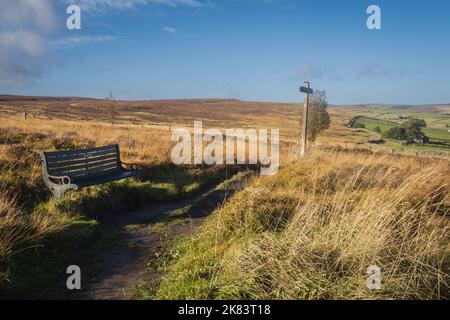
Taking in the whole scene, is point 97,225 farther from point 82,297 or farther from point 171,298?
point 171,298

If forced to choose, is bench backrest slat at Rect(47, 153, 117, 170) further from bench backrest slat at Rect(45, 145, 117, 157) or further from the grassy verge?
the grassy verge

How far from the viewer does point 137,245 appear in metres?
5.76

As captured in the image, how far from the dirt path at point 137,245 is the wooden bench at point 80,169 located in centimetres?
108

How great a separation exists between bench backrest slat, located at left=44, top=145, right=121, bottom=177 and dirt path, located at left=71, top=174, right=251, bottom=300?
1.53m

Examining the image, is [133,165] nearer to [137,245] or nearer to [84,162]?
[84,162]

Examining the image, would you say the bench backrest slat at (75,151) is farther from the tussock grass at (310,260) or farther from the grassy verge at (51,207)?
the tussock grass at (310,260)

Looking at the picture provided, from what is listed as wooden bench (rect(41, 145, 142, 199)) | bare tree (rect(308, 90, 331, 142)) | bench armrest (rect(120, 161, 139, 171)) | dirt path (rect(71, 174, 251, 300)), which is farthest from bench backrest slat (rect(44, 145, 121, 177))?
bare tree (rect(308, 90, 331, 142))

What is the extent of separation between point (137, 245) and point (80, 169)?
333 centimetres

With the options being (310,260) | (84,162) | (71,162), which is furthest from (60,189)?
(310,260)

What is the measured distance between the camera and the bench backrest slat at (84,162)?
749 centimetres

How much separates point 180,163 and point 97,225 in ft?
16.3
